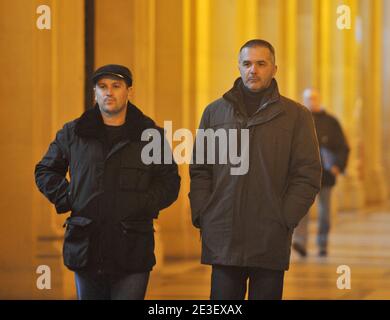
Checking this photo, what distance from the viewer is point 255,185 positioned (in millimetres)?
7270

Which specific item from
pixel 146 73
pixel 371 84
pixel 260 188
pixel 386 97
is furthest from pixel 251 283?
pixel 386 97

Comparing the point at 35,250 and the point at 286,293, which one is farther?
the point at 286,293

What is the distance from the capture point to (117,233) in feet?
23.1

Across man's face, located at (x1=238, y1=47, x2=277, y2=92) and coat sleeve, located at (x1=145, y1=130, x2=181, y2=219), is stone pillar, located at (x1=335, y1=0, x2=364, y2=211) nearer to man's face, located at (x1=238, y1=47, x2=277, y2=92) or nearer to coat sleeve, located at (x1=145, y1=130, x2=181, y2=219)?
man's face, located at (x1=238, y1=47, x2=277, y2=92)

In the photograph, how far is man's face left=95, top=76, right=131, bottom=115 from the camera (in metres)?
7.09

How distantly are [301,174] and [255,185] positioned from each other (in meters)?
0.25

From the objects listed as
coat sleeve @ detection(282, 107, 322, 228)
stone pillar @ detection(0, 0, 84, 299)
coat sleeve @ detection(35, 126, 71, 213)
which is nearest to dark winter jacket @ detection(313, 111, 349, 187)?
stone pillar @ detection(0, 0, 84, 299)

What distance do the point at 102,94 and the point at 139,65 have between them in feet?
22.1

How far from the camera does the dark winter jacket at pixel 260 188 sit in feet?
23.8

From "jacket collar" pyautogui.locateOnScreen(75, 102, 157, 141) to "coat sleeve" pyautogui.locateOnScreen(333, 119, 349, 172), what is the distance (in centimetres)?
828

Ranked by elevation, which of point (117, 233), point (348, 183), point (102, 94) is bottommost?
point (348, 183)

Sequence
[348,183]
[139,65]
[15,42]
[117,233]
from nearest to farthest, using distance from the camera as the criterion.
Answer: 1. [117,233]
2. [15,42]
3. [139,65]
4. [348,183]
